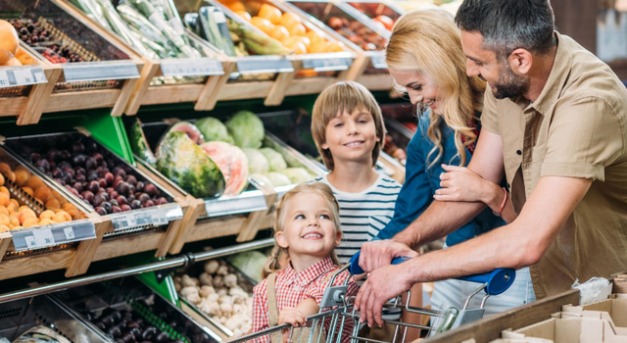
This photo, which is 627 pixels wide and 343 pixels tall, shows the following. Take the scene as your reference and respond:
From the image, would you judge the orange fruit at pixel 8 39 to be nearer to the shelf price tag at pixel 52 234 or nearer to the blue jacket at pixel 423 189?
the shelf price tag at pixel 52 234

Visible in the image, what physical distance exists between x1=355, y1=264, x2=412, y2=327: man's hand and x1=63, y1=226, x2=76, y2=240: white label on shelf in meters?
1.16

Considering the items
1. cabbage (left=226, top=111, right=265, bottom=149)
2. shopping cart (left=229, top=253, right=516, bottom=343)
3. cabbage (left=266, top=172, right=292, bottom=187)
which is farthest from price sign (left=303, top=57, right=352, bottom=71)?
shopping cart (left=229, top=253, right=516, bottom=343)

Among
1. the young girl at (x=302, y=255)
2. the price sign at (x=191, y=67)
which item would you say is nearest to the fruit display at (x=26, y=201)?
the price sign at (x=191, y=67)

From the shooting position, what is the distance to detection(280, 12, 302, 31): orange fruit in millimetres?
4789

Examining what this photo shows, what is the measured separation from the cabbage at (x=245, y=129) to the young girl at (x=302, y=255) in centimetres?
134

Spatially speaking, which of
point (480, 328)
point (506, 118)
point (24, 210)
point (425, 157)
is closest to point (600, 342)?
point (480, 328)

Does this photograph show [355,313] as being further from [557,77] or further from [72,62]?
[72,62]

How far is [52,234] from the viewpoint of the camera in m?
3.10

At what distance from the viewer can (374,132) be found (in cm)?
353

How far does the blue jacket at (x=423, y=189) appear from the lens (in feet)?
10.3

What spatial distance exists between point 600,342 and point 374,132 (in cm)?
156

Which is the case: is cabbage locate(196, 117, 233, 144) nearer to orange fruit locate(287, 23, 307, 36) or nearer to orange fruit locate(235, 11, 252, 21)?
orange fruit locate(235, 11, 252, 21)

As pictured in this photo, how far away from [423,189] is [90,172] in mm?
1294

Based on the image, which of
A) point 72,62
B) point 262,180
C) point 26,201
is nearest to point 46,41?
point 72,62
